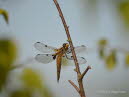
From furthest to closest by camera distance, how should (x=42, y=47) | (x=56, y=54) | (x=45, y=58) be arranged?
(x=42, y=47), (x=45, y=58), (x=56, y=54)

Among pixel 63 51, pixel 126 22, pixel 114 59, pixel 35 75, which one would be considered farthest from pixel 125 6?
pixel 63 51

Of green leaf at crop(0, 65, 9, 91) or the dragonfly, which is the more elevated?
the dragonfly

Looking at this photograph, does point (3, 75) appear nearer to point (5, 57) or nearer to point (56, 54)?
point (5, 57)

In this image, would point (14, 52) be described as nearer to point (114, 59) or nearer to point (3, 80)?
point (3, 80)

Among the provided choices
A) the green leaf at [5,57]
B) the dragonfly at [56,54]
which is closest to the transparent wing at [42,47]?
the dragonfly at [56,54]

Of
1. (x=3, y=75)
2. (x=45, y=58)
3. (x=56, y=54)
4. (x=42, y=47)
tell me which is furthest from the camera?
(x=3, y=75)

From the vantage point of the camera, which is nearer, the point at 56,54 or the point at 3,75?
the point at 56,54

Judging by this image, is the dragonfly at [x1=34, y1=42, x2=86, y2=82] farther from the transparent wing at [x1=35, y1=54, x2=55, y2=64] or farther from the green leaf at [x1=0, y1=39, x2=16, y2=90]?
the green leaf at [x1=0, y1=39, x2=16, y2=90]

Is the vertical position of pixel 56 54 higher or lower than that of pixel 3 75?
higher

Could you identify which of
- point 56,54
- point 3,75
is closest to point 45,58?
point 56,54

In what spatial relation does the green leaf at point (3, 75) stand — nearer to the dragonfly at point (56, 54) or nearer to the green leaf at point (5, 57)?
the green leaf at point (5, 57)

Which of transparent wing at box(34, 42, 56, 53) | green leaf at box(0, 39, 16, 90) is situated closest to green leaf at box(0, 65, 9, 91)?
green leaf at box(0, 39, 16, 90)
